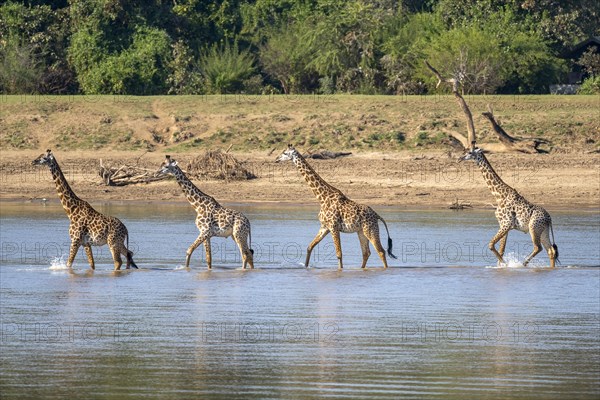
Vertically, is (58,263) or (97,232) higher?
(97,232)

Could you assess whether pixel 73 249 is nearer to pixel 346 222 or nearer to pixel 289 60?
pixel 346 222

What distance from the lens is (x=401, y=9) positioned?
43406mm

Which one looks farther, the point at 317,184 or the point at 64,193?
the point at 317,184

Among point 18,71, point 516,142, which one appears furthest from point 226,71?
point 516,142

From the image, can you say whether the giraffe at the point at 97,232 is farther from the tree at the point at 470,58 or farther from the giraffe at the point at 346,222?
the tree at the point at 470,58

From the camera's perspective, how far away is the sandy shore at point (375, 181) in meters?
24.8

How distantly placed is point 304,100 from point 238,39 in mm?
11773

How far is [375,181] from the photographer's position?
25906 millimetres

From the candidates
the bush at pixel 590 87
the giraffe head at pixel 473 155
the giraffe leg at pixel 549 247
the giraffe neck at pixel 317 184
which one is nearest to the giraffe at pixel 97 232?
the giraffe neck at pixel 317 184

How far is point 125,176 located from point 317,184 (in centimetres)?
960

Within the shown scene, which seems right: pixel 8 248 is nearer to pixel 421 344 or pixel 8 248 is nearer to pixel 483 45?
pixel 421 344

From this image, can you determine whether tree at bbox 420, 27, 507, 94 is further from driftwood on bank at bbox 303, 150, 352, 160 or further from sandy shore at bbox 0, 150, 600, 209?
sandy shore at bbox 0, 150, 600, 209

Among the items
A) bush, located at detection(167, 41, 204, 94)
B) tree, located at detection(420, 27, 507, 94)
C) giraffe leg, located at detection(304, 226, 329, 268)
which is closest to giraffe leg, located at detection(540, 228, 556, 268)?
giraffe leg, located at detection(304, 226, 329, 268)

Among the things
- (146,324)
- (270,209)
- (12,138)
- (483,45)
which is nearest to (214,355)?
(146,324)
